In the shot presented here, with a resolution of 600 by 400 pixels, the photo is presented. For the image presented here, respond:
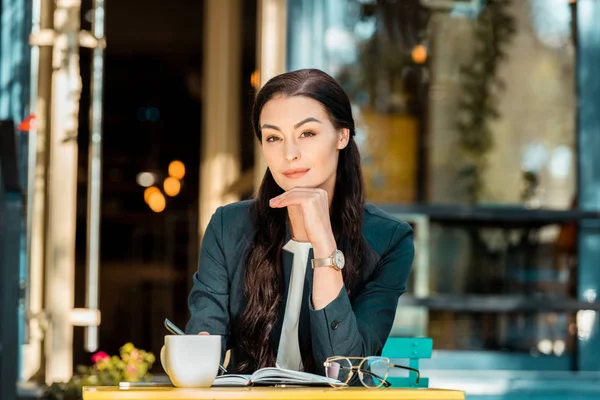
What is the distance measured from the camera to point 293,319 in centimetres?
217

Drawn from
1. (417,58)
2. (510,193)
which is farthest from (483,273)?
(417,58)

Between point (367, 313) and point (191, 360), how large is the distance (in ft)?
1.76

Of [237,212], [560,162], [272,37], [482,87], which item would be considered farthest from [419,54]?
[237,212]

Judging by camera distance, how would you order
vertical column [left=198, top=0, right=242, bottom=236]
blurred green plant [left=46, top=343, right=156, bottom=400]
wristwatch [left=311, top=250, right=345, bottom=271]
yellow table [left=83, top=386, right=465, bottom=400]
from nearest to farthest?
yellow table [left=83, top=386, right=465, bottom=400] < wristwatch [left=311, top=250, right=345, bottom=271] < blurred green plant [left=46, top=343, right=156, bottom=400] < vertical column [left=198, top=0, right=242, bottom=236]

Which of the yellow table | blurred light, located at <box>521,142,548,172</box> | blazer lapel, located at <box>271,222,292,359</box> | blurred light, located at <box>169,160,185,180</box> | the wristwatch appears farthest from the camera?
blurred light, located at <box>169,160,185,180</box>

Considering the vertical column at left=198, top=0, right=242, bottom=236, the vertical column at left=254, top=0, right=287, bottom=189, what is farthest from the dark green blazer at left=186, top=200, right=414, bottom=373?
the vertical column at left=198, top=0, right=242, bottom=236

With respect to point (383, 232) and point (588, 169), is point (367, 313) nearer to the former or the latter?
point (383, 232)

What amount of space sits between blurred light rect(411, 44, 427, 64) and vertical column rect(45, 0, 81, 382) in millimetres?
1574

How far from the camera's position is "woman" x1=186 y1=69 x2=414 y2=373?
6.59ft

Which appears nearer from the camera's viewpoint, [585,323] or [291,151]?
[291,151]

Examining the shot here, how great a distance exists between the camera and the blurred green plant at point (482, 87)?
4.93 meters

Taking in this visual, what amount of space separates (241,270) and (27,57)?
2903 mm

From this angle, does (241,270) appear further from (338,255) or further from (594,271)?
(594,271)

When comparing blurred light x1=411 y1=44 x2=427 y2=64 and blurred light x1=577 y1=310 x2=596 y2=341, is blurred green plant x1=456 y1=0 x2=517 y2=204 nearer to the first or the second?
blurred light x1=411 y1=44 x2=427 y2=64
